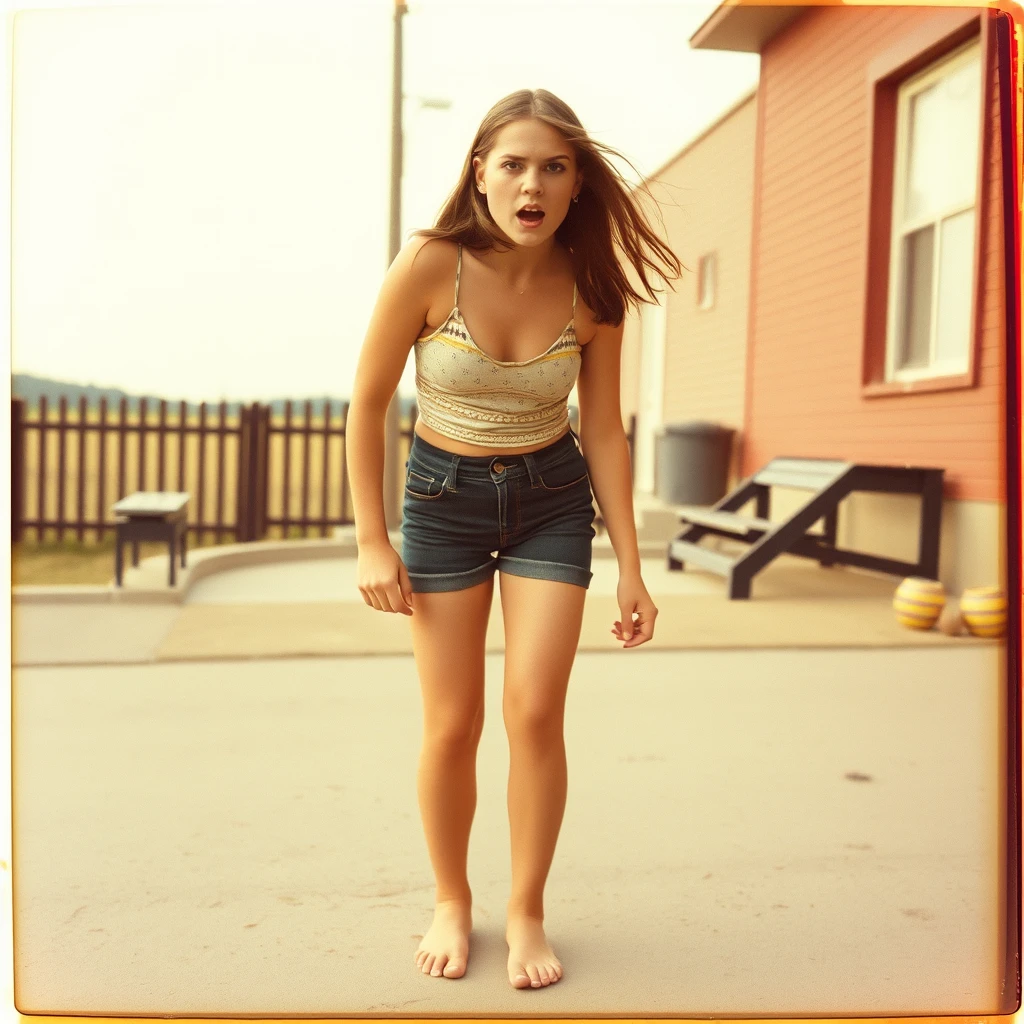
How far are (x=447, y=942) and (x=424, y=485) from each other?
77 cm

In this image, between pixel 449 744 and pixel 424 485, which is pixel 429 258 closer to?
pixel 424 485

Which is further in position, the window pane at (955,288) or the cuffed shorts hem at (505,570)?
the window pane at (955,288)

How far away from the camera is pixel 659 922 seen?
1.96 m

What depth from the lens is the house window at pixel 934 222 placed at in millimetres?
6102

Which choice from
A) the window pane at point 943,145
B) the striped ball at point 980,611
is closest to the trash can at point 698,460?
the window pane at point 943,145

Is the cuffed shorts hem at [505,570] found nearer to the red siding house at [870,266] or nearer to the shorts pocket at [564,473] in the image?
the shorts pocket at [564,473]

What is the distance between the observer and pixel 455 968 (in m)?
1.74

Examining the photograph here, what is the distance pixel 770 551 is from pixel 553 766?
442 cm

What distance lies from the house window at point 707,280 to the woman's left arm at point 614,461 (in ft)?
28.8

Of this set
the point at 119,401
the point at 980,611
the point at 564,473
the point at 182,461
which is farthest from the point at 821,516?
the point at 119,401

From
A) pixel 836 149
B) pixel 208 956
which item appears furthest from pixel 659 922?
pixel 836 149

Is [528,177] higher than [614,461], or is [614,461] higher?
[528,177]

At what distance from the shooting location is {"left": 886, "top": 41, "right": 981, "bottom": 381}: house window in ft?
20.0

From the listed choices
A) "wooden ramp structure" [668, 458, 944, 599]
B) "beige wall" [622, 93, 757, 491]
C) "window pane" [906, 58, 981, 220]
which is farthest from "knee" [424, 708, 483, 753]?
"beige wall" [622, 93, 757, 491]
